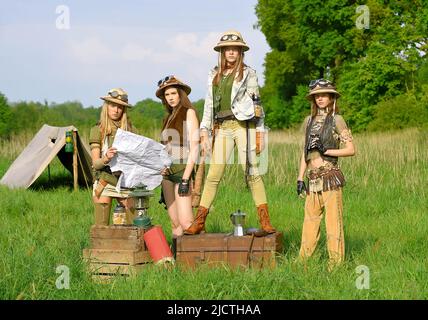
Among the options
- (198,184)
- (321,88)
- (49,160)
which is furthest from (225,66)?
(49,160)

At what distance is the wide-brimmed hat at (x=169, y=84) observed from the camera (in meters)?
6.30

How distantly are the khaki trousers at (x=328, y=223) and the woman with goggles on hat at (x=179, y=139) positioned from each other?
44.7 inches

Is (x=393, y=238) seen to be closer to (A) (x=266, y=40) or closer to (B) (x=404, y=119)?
(B) (x=404, y=119)

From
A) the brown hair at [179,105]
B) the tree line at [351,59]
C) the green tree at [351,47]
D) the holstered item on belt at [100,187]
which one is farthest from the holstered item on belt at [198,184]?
the green tree at [351,47]

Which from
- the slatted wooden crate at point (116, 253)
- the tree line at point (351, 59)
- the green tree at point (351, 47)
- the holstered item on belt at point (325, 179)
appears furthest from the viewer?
the green tree at point (351, 47)

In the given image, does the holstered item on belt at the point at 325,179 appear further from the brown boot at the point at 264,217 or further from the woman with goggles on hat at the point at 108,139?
the woman with goggles on hat at the point at 108,139

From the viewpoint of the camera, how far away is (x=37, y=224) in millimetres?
8625

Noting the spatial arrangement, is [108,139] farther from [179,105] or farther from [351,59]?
[351,59]

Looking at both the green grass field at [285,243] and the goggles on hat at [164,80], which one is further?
the goggles on hat at [164,80]

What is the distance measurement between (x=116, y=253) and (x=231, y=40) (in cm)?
221

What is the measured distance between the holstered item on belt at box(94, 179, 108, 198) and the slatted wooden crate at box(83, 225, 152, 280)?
22.6 inches

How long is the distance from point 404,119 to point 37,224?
22467mm

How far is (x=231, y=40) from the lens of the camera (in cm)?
608

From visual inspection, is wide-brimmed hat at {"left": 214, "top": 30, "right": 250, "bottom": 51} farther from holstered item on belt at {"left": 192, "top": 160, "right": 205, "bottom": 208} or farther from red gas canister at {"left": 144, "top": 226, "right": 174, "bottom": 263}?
red gas canister at {"left": 144, "top": 226, "right": 174, "bottom": 263}
